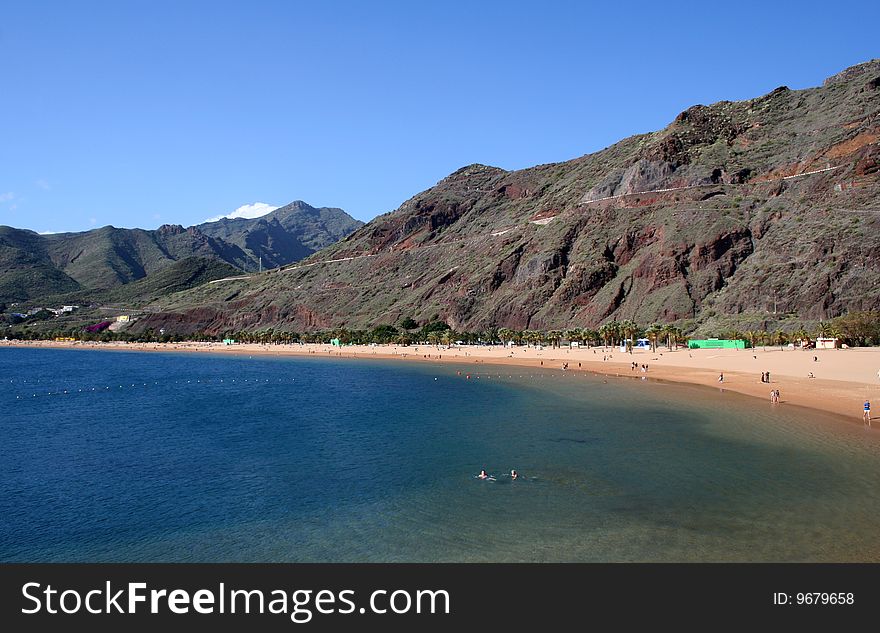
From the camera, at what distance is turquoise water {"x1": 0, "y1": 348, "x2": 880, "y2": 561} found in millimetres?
18578

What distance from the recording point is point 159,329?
585ft

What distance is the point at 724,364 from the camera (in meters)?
66.8

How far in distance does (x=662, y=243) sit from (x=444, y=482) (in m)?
99.7

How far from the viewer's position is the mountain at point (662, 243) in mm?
95562

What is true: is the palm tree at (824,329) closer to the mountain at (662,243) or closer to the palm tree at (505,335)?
the mountain at (662,243)

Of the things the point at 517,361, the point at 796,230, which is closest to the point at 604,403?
the point at 517,361

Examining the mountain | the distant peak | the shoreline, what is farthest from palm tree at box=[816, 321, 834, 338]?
the distant peak

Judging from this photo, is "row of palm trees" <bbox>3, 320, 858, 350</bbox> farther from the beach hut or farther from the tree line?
the beach hut

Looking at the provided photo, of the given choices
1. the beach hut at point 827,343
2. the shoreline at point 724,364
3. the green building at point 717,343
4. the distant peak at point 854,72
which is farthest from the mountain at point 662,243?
the shoreline at point 724,364

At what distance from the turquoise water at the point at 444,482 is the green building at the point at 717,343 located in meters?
33.6

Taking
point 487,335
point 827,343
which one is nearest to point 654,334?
point 827,343

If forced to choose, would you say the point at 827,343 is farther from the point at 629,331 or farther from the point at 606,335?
the point at 606,335
